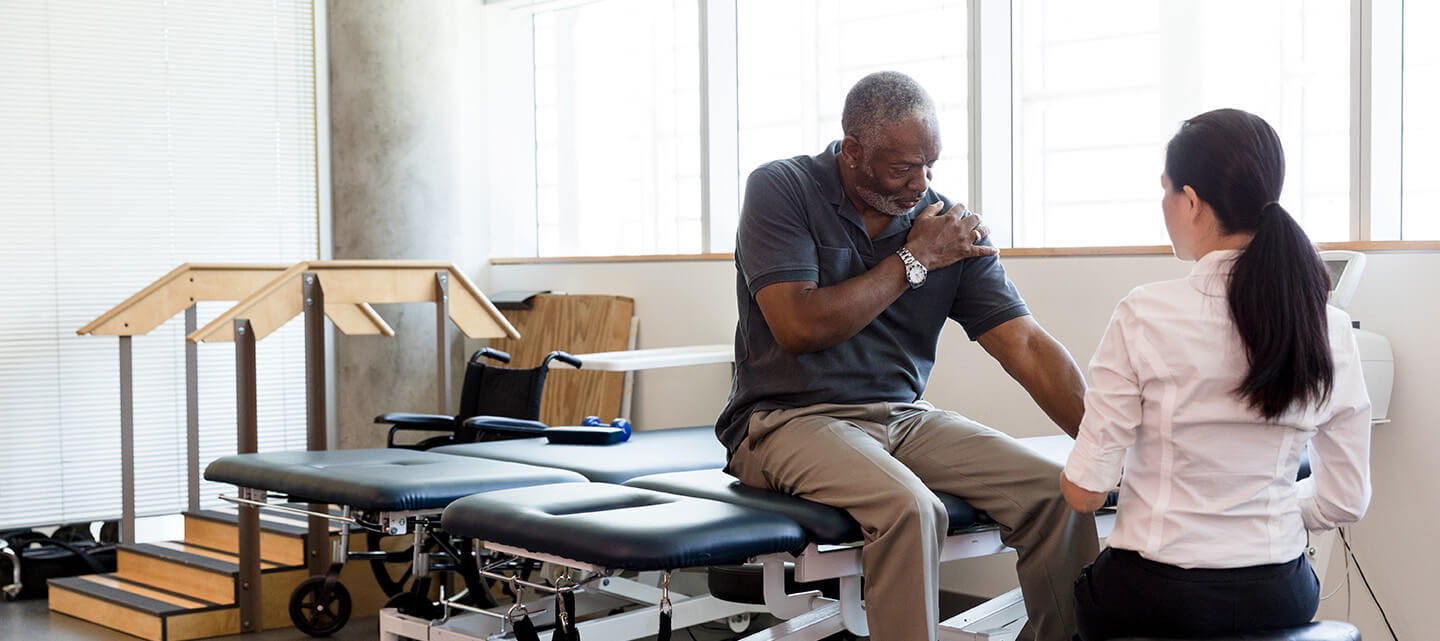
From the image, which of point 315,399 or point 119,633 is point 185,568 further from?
point 315,399

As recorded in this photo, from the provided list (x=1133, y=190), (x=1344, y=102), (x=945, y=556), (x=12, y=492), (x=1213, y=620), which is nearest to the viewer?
(x=1213, y=620)

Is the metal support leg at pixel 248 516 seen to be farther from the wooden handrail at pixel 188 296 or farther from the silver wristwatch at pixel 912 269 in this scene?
the silver wristwatch at pixel 912 269

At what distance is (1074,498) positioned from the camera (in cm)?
191

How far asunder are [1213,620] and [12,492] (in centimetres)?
524

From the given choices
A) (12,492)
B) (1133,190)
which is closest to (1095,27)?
(1133,190)

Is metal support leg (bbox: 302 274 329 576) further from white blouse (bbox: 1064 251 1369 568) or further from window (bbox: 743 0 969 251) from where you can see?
white blouse (bbox: 1064 251 1369 568)

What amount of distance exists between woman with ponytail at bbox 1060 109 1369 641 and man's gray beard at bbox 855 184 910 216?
0.84m

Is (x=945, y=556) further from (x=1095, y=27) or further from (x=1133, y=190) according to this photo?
(x=1095, y=27)

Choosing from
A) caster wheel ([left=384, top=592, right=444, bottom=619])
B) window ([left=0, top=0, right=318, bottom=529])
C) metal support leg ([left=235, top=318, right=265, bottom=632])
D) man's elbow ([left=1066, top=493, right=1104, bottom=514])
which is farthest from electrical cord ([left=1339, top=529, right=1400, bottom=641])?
window ([left=0, top=0, right=318, bottom=529])

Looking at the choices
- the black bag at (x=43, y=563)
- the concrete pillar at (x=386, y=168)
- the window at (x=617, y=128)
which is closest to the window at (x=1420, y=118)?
the window at (x=617, y=128)

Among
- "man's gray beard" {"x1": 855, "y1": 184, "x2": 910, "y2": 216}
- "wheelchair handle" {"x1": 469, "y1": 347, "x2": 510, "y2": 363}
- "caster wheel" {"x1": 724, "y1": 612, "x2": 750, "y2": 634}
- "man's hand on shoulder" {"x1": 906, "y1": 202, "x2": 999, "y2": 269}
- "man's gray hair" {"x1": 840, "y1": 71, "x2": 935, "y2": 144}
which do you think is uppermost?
"man's gray hair" {"x1": 840, "y1": 71, "x2": 935, "y2": 144}

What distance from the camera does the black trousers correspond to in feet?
5.90

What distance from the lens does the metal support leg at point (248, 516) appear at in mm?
4141

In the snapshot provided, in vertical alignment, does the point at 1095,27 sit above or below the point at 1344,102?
above
